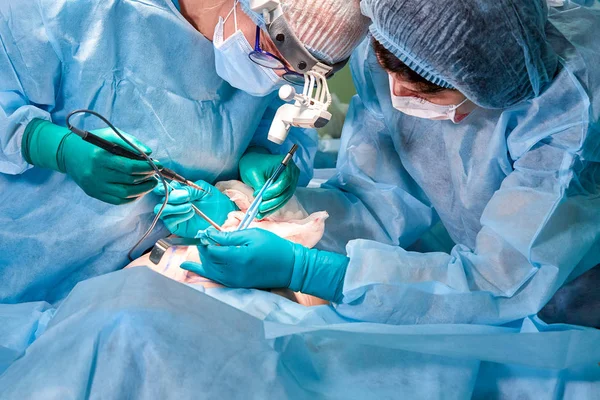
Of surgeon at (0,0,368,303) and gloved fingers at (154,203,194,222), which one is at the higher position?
surgeon at (0,0,368,303)

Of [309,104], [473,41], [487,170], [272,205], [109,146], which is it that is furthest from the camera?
[272,205]

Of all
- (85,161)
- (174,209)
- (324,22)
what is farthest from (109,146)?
(324,22)

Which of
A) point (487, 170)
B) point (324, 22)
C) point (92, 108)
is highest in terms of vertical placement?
point (324, 22)

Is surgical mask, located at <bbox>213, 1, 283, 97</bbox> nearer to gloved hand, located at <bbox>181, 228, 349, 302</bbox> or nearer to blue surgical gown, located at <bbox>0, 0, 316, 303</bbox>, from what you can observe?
blue surgical gown, located at <bbox>0, 0, 316, 303</bbox>

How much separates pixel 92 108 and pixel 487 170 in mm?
1045

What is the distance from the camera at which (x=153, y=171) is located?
4.54 feet

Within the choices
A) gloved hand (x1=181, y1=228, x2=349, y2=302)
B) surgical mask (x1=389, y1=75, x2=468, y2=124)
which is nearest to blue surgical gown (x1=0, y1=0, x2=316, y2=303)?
gloved hand (x1=181, y1=228, x2=349, y2=302)

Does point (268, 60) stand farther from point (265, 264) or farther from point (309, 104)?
point (265, 264)

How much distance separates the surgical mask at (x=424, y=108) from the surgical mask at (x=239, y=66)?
1.03 ft

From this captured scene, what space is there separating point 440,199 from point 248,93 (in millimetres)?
668

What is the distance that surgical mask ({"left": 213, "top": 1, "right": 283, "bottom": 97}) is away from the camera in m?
1.36

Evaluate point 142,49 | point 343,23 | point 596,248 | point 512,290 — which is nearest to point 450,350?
point 512,290

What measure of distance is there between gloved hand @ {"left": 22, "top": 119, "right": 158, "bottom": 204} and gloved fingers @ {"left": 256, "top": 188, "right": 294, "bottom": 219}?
0.42 meters

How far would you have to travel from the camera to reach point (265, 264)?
1.42 metres
